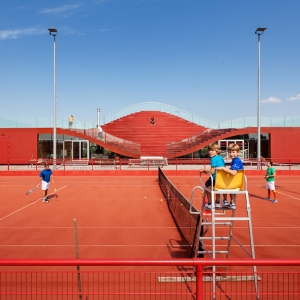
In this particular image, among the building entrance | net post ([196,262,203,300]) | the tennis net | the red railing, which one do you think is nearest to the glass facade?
the building entrance

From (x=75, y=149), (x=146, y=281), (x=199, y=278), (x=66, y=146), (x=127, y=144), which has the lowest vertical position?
(x=146, y=281)

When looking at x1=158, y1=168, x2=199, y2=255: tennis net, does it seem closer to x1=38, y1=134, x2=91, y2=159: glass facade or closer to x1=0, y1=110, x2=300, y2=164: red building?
x1=0, y1=110, x2=300, y2=164: red building

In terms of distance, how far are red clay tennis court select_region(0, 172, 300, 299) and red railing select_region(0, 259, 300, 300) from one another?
0.03 metres

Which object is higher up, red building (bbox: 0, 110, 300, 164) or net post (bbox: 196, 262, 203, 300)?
red building (bbox: 0, 110, 300, 164)

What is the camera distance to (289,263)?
105 inches

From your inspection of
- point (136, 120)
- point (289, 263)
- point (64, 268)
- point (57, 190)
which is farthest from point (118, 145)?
point (289, 263)

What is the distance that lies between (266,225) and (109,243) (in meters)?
5.09

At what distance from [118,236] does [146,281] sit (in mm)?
2992

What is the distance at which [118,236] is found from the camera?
27.6 feet

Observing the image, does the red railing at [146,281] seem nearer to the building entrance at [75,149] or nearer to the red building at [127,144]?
the red building at [127,144]

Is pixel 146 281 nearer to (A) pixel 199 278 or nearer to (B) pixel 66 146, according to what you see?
(A) pixel 199 278

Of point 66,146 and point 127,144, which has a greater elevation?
point 127,144

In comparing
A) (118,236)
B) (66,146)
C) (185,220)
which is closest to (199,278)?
(118,236)

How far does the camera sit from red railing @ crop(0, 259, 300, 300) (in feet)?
8.93
